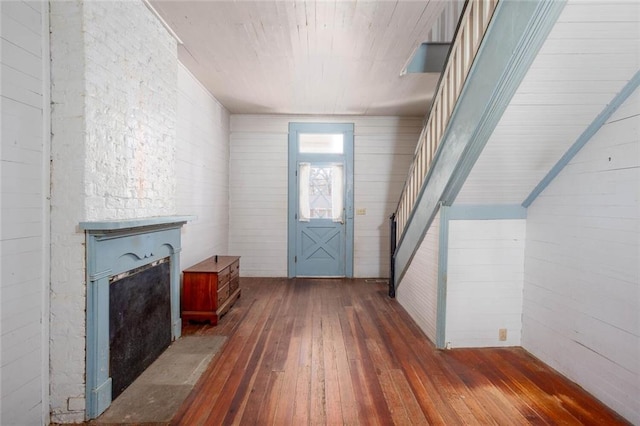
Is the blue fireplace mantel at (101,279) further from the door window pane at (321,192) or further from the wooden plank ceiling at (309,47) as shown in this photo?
the door window pane at (321,192)

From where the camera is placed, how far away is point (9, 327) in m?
1.54

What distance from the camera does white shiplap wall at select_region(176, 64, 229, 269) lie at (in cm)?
355

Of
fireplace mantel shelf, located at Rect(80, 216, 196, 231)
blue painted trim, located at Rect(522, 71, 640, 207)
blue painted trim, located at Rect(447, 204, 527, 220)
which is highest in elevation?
blue painted trim, located at Rect(522, 71, 640, 207)

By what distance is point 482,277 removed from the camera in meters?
2.76

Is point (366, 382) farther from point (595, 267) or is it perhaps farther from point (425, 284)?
point (595, 267)

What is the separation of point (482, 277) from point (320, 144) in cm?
363

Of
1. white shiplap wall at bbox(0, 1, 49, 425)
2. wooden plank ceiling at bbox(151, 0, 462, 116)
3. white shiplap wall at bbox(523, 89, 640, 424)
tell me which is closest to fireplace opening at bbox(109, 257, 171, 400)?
white shiplap wall at bbox(0, 1, 49, 425)

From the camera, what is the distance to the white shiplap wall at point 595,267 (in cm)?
182

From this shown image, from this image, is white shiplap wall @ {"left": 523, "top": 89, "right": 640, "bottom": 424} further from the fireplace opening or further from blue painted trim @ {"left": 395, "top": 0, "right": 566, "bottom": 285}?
the fireplace opening

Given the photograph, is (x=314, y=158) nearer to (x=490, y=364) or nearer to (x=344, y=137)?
(x=344, y=137)

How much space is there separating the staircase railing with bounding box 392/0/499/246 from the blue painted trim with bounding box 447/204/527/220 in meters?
0.46

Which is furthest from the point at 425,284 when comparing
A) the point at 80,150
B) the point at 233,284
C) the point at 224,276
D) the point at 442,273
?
the point at 80,150

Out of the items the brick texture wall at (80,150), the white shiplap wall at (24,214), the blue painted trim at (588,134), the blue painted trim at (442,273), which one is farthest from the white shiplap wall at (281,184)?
the white shiplap wall at (24,214)

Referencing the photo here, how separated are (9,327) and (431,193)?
312cm
